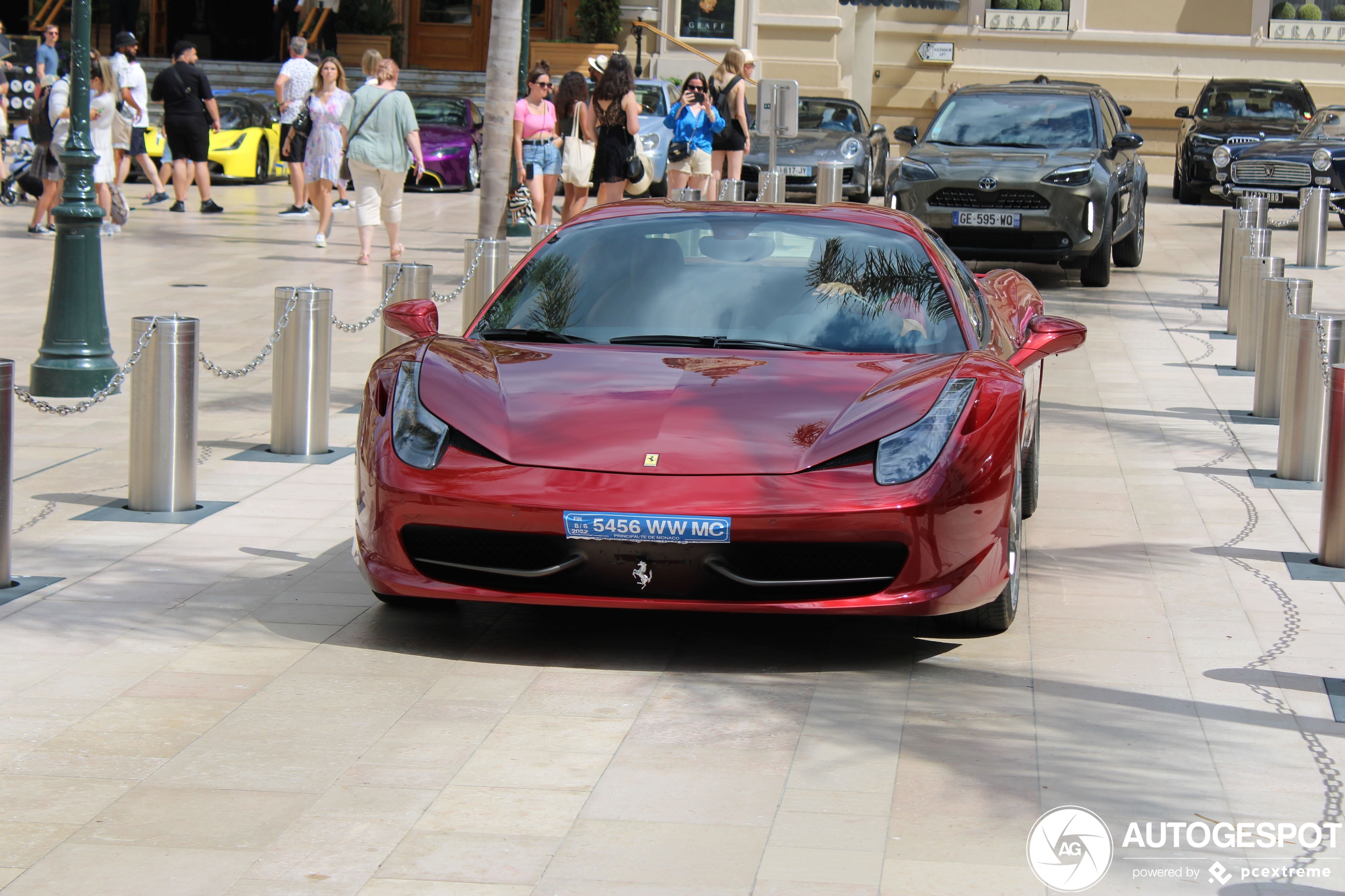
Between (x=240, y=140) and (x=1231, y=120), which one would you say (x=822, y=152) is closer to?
(x=1231, y=120)

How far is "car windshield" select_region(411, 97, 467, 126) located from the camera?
1027 inches

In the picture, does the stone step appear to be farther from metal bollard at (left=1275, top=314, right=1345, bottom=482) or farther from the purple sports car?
metal bollard at (left=1275, top=314, right=1345, bottom=482)

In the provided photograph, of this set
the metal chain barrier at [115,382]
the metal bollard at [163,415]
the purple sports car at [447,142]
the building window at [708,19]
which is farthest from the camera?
the building window at [708,19]

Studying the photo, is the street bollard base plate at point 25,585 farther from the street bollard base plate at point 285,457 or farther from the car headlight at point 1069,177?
the car headlight at point 1069,177

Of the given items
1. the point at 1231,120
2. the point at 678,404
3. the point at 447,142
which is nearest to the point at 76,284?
the point at 678,404

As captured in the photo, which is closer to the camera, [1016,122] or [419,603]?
[419,603]

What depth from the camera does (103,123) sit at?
17797mm

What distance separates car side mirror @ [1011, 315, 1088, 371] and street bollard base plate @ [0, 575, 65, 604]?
1.62 metres

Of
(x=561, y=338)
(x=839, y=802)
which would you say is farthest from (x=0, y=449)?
(x=839, y=802)

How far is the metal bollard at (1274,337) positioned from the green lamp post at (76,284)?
6860mm

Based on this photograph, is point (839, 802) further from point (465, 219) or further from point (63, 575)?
point (465, 219)

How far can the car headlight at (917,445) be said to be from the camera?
511 centimetres

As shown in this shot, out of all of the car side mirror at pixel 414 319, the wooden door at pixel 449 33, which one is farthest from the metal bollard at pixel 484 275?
the wooden door at pixel 449 33

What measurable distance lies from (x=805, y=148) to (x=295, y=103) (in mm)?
6617
